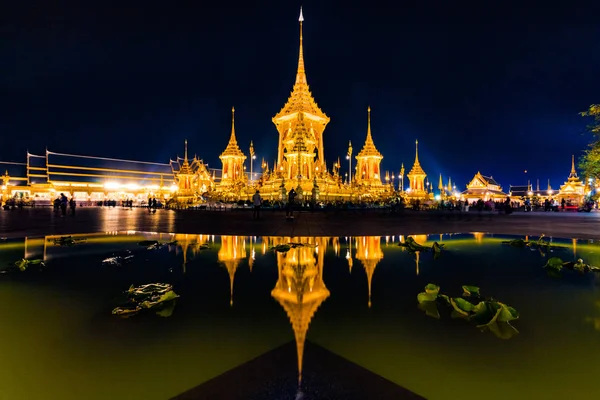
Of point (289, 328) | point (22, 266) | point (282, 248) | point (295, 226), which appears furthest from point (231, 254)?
point (295, 226)

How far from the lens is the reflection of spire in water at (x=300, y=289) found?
7.76ft

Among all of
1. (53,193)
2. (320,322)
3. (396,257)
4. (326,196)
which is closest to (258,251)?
(396,257)

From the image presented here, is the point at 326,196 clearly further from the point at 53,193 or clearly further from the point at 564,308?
the point at 53,193

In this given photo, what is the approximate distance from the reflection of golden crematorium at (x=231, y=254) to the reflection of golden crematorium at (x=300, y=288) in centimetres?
54

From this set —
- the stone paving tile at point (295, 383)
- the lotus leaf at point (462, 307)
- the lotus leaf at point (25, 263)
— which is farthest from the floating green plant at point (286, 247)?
the stone paving tile at point (295, 383)

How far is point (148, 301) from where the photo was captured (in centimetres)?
282

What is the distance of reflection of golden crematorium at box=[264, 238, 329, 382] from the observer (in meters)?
2.39

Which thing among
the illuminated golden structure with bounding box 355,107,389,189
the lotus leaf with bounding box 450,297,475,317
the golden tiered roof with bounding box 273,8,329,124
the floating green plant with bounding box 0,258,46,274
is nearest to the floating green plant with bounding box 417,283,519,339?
the lotus leaf with bounding box 450,297,475,317

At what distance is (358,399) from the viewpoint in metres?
1.48

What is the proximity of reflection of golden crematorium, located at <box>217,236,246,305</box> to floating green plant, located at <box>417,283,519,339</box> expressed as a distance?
1.76 metres

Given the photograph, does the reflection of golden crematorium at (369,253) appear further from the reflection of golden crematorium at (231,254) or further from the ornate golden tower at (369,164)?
the ornate golden tower at (369,164)

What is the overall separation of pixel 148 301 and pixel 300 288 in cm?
144

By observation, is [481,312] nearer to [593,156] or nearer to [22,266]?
[22,266]

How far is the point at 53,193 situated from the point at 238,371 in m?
79.9
